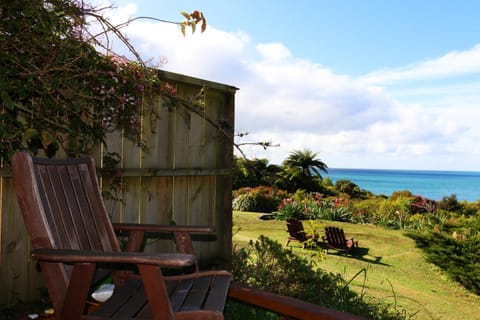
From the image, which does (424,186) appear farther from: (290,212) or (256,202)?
(290,212)

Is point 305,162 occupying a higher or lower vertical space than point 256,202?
higher

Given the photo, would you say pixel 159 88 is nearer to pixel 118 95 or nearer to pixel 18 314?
pixel 118 95

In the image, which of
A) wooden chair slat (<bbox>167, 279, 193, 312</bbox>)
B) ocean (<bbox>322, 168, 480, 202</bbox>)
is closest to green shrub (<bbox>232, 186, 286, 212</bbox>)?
wooden chair slat (<bbox>167, 279, 193, 312</bbox>)

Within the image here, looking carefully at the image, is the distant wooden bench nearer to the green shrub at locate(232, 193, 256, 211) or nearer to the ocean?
the green shrub at locate(232, 193, 256, 211)

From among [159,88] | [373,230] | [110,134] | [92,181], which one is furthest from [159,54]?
[373,230]

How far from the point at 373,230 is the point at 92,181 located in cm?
834

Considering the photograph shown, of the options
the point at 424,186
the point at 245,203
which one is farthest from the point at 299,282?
the point at 424,186

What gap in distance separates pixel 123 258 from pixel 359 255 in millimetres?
6171

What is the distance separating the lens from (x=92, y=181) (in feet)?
7.50

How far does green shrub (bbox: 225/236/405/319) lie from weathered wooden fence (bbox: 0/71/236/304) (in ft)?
1.80

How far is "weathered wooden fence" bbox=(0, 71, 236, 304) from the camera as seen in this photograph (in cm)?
268

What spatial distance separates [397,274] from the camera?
18.9 feet

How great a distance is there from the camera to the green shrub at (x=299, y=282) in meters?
3.21

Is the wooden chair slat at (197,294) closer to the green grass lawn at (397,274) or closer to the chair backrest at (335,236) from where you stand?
the green grass lawn at (397,274)
